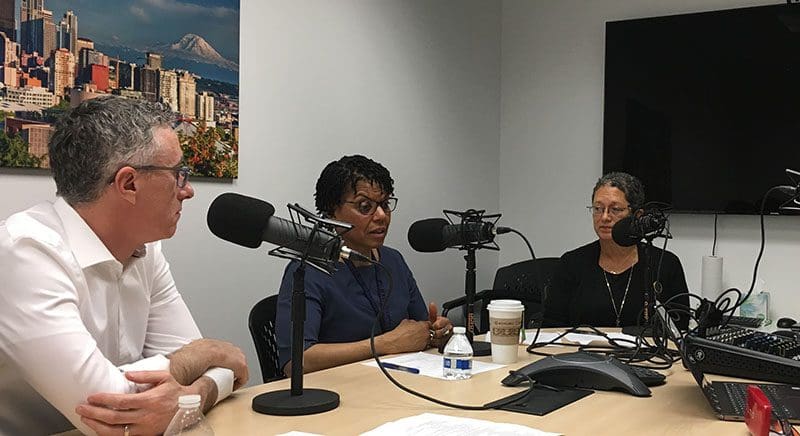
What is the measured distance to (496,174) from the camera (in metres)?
4.67

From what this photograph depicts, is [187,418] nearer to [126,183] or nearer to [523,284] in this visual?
[126,183]

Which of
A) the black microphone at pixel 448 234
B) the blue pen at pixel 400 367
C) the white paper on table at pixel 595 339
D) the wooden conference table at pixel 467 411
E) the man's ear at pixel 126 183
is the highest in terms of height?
the man's ear at pixel 126 183

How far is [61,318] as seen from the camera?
1.43 meters

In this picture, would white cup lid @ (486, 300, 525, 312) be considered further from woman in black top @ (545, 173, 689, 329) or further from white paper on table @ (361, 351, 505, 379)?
woman in black top @ (545, 173, 689, 329)

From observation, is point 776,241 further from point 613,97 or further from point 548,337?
point 548,337

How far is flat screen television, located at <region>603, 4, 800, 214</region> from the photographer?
3.80 m

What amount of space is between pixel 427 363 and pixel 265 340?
1.78 feet

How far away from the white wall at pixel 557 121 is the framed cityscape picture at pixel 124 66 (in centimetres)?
211

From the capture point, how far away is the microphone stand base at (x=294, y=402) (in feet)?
5.20

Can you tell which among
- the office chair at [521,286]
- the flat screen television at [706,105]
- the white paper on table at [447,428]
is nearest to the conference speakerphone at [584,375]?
the white paper on table at [447,428]

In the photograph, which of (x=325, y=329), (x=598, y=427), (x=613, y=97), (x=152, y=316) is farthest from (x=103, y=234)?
(x=613, y=97)

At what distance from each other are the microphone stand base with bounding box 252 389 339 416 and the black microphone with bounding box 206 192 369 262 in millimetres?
294

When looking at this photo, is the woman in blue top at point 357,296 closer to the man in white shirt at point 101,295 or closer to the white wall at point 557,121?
the man in white shirt at point 101,295

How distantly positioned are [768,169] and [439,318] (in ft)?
7.18
